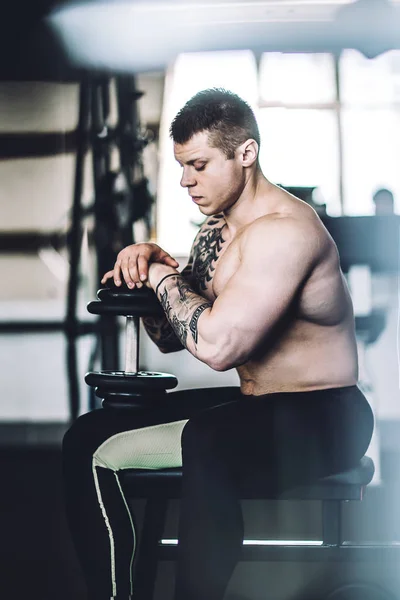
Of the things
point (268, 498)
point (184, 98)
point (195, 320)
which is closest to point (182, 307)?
point (195, 320)

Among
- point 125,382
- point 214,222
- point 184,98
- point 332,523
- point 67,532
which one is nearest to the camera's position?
point 125,382

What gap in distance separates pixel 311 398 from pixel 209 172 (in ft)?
1.53

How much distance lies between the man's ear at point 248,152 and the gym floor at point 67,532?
964 mm

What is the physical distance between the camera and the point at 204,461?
113 cm

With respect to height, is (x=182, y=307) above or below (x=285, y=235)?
below

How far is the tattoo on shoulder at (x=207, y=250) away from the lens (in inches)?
61.9

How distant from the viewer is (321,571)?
1.90m

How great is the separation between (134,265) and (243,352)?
1.03 feet

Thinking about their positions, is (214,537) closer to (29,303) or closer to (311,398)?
(311,398)

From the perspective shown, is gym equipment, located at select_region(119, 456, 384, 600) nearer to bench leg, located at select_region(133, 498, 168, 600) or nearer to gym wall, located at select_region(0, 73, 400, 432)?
bench leg, located at select_region(133, 498, 168, 600)

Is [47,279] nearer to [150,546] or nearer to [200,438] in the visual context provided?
[150,546]

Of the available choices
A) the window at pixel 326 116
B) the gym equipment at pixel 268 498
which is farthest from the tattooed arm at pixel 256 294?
the window at pixel 326 116

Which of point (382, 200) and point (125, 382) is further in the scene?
point (382, 200)

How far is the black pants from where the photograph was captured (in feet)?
3.63
